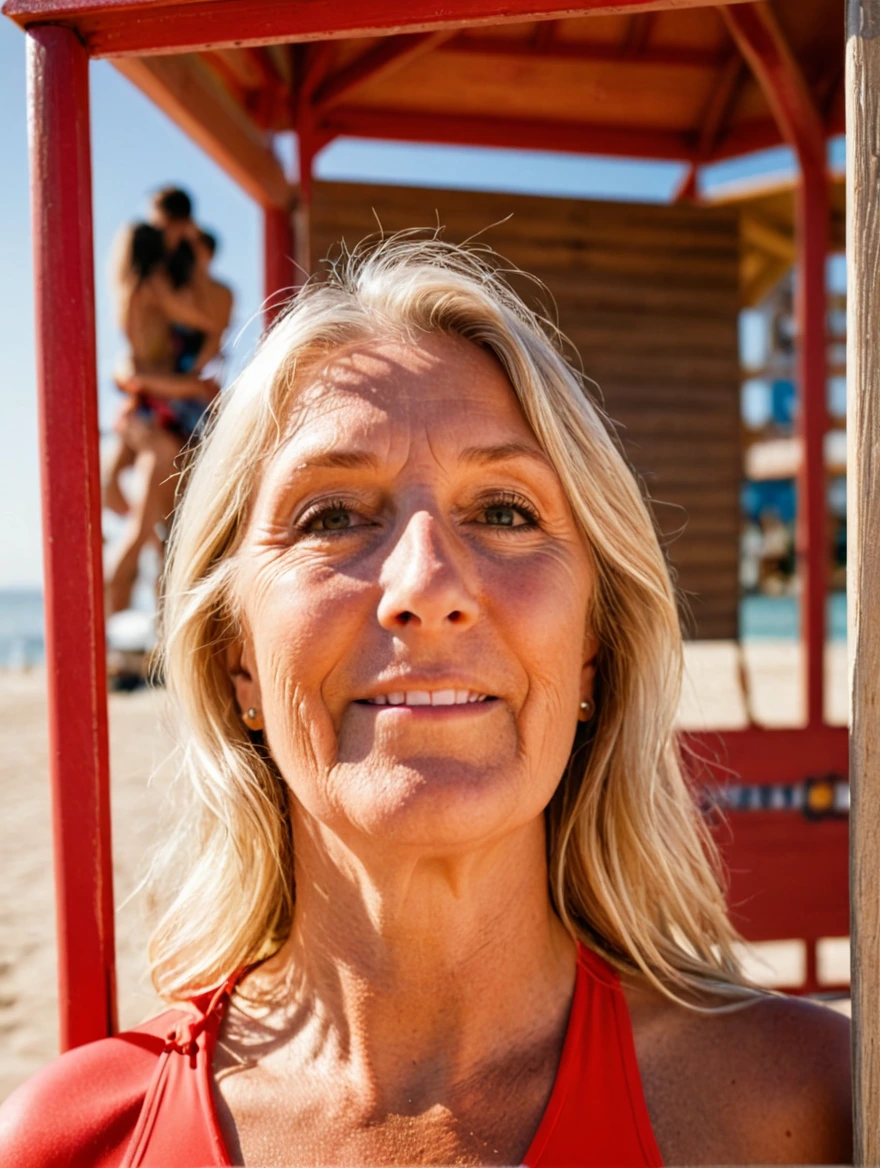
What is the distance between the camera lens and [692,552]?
222 inches

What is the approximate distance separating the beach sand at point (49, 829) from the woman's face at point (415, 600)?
0.60m

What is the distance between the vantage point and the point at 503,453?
1.56m

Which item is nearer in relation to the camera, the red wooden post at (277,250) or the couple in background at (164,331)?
the red wooden post at (277,250)

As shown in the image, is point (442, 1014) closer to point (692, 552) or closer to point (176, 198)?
point (692, 552)

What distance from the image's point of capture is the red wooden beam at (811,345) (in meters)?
3.98

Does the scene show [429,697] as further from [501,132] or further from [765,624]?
[765,624]

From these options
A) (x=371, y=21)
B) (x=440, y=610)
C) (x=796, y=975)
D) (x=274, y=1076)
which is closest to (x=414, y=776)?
(x=440, y=610)

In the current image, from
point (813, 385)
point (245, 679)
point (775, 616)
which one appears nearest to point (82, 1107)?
point (245, 679)

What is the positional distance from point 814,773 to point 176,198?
420 centimetres

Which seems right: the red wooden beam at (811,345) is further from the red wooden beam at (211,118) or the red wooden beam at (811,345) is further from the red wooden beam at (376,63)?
the red wooden beam at (211,118)

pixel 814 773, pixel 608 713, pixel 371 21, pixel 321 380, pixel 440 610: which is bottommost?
pixel 814 773

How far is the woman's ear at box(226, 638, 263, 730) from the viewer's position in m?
1.73

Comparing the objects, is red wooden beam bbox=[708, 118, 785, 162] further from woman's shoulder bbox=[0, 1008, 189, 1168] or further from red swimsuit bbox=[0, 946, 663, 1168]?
woman's shoulder bbox=[0, 1008, 189, 1168]

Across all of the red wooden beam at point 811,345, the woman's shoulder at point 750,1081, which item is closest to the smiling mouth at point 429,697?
the woman's shoulder at point 750,1081
